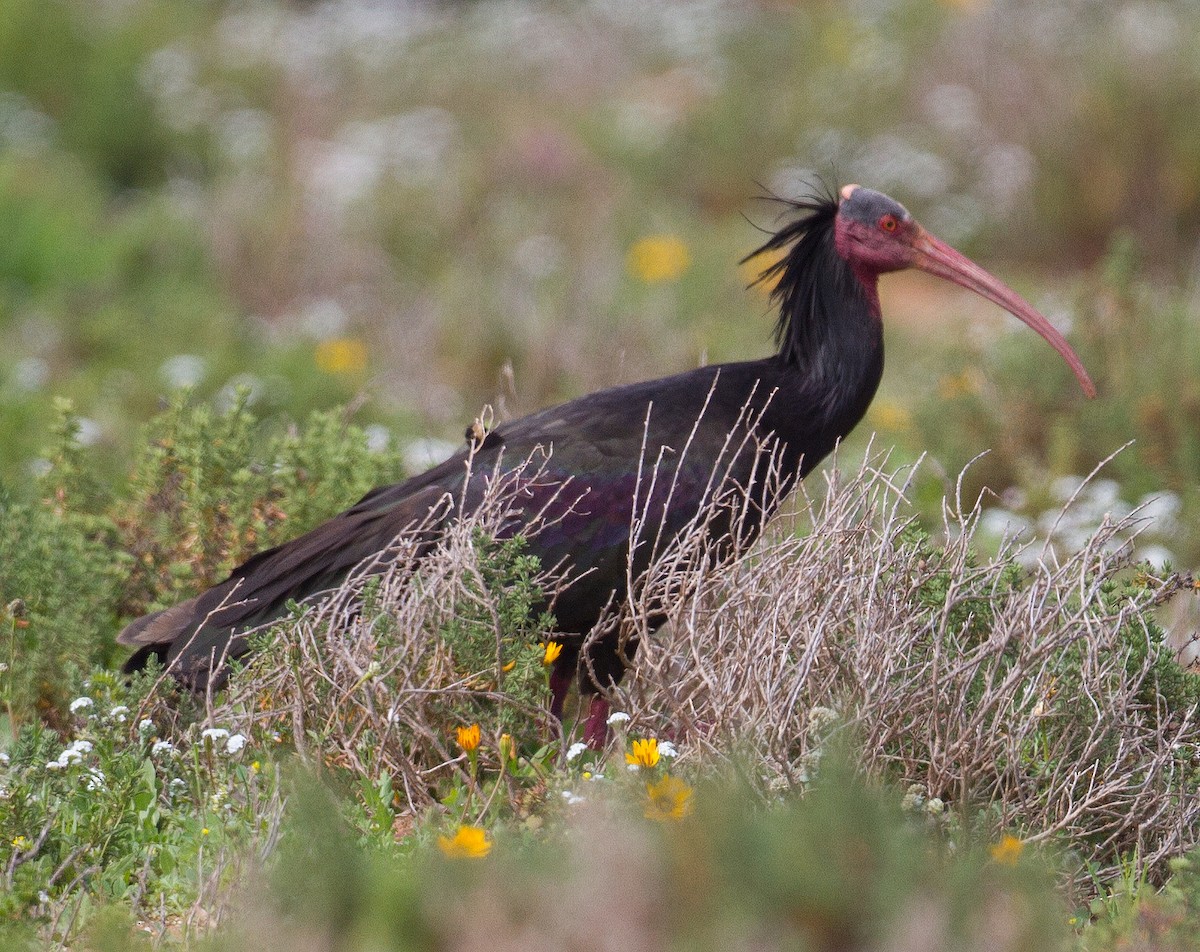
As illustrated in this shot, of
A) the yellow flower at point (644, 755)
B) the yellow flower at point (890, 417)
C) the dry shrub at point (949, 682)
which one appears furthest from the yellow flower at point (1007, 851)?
the yellow flower at point (890, 417)

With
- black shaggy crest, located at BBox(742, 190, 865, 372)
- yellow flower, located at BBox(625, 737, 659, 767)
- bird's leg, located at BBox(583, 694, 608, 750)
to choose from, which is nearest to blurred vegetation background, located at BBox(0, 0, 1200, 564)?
black shaggy crest, located at BBox(742, 190, 865, 372)

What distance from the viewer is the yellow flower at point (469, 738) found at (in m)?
3.46

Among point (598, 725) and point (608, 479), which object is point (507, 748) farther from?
point (608, 479)

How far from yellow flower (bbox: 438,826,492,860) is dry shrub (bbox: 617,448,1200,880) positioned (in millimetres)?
519

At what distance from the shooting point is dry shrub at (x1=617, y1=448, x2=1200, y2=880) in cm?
328

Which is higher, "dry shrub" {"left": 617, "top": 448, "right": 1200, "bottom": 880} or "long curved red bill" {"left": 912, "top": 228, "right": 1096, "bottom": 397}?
"long curved red bill" {"left": 912, "top": 228, "right": 1096, "bottom": 397}

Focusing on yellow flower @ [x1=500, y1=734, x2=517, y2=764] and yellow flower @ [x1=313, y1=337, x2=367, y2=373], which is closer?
yellow flower @ [x1=500, y1=734, x2=517, y2=764]

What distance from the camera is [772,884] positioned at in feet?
7.69

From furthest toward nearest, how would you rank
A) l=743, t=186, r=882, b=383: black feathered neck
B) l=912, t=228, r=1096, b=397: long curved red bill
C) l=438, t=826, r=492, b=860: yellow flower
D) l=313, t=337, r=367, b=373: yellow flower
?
l=313, t=337, r=367, b=373: yellow flower → l=912, t=228, r=1096, b=397: long curved red bill → l=743, t=186, r=882, b=383: black feathered neck → l=438, t=826, r=492, b=860: yellow flower

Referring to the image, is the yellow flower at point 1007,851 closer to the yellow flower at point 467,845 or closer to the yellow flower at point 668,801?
the yellow flower at point 668,801

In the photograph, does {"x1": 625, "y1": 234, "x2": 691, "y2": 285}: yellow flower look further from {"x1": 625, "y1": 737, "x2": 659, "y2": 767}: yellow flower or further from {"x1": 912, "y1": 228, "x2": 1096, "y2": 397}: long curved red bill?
{"x1": 625, "y1": 737, "x2": 659, "y2": 767}: yellow flower

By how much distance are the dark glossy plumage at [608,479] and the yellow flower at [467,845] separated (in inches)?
41.2

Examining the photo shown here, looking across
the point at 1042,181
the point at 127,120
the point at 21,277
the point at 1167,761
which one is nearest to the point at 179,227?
the point at 21,277

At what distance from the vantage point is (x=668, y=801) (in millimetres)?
2947
